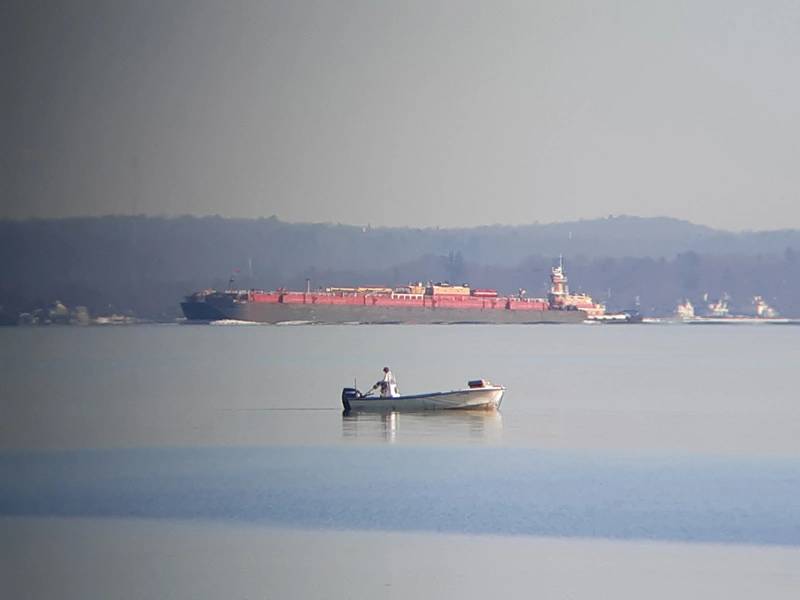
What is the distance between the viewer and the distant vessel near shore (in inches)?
4382

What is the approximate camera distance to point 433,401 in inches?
1132

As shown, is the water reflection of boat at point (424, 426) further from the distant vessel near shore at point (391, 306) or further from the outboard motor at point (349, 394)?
the distant vessel near shore at point (391, 306)

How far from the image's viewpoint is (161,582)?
1350 cm

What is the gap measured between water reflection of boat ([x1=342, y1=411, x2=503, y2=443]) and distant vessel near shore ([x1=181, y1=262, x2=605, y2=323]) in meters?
80.1

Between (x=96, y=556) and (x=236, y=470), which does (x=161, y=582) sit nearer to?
(x=96, y=556)

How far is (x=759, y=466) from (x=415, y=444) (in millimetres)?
5719

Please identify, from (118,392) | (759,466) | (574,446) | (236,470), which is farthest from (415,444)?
(118,392)

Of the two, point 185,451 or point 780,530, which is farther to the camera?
point 185,451

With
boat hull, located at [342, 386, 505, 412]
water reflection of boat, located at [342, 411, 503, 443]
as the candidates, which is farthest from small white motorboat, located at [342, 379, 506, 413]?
water reflection of boat, located at [342, 411, 503, 443]

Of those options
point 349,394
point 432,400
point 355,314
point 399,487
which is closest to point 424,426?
point 432,400

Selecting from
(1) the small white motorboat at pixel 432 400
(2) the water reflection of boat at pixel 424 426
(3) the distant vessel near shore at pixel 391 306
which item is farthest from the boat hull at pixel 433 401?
(3) the distant vessel near shore at pixel 391 306

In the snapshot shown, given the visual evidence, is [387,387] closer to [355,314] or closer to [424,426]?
[424,426]

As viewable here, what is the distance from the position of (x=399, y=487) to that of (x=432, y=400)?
9.19 m

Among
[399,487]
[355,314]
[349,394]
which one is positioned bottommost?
[399,487]
